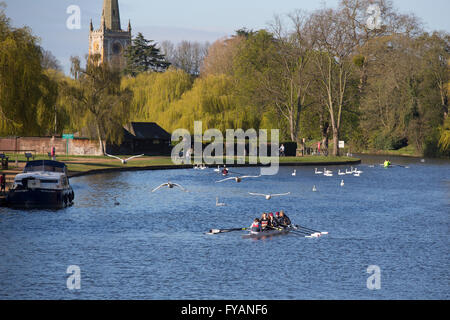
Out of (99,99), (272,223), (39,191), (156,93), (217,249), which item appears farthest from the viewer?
(156,93)

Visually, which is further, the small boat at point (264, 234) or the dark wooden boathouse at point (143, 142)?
the dark wooden boathouse at point (143, 142)

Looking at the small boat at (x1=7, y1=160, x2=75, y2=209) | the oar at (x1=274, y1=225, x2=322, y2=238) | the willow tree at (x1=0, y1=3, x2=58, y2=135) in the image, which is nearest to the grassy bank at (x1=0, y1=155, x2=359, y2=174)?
the willow tree at (x1=0, y1=3, x2=58, y2=135)

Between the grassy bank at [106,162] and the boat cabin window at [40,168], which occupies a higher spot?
the boat cabin window at [40,168]

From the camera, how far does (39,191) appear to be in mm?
38875

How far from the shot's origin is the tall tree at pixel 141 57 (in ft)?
442

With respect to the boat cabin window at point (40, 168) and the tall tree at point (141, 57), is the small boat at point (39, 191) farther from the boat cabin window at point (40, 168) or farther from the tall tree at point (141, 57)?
the tall tree at point (141, 57)

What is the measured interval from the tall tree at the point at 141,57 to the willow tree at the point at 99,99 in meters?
54.5

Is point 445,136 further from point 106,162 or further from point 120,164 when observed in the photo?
point 106,162

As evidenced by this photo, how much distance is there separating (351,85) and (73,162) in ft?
168

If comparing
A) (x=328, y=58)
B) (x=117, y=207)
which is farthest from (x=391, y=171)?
(x=117, y=207)

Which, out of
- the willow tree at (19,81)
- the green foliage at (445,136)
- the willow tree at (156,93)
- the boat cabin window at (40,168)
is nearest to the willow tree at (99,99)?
the willow tree at (19,81)

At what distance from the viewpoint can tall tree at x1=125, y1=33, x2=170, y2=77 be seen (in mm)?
134762

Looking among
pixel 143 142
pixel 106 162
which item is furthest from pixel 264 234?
pixel 143 142

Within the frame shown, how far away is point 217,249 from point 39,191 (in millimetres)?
14964
